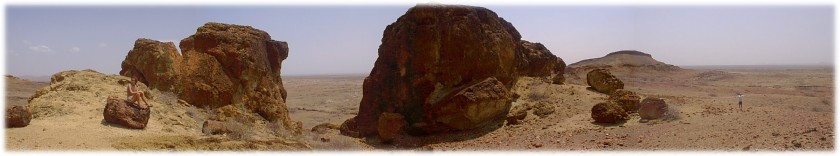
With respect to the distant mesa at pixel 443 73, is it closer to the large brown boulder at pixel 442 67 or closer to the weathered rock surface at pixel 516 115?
the large brown boulder at pixel 442 67

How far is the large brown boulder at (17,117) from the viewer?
8.24 metres

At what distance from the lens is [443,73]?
57.3 feet

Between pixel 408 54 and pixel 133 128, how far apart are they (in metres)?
9.96

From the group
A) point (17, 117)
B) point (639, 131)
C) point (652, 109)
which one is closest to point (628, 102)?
point (652, 109)

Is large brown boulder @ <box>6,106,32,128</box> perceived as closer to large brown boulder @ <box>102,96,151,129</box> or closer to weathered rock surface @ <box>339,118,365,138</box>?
large brown boulder @ <box>102,96,151,129</box>

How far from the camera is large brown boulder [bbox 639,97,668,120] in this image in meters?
13.9

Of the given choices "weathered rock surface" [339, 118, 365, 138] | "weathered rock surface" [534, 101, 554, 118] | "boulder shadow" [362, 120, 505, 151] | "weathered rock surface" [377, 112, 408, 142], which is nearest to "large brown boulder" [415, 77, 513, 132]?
"boulder shadow" [362, 120, 505, 151]

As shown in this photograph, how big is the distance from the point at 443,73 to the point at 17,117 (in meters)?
11.6

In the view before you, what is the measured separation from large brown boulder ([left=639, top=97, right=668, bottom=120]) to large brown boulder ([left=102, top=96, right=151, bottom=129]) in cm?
1196

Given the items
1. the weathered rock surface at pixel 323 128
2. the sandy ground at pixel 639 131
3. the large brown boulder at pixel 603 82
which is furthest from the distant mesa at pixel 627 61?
the weathered rock surface at pixel 323 128

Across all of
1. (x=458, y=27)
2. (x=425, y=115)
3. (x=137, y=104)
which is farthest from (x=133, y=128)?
(x=458, y=27)

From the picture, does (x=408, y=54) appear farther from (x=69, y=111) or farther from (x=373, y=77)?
(x=69, y=111)

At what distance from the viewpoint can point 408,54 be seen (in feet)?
59.2

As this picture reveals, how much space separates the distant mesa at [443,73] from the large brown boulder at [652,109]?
4.00m
